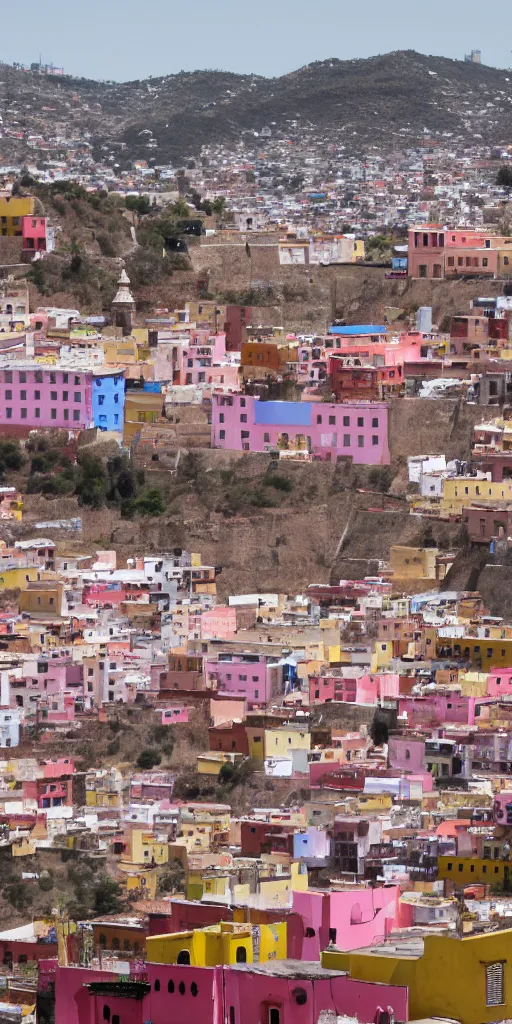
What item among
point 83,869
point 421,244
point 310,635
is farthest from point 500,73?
point 83,869

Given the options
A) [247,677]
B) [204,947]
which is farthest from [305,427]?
[204,947]

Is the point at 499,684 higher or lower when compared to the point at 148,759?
higher

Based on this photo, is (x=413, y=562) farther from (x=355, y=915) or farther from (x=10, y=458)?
(x=355, y=915)

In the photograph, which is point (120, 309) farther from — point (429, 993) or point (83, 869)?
point (429, 993)

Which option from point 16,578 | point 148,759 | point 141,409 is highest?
point 141,409

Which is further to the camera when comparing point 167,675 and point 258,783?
point 167,675

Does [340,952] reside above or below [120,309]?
below

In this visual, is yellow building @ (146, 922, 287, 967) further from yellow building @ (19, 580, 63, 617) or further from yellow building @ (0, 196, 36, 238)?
yellow building @ (0, 196, 36, 238)
